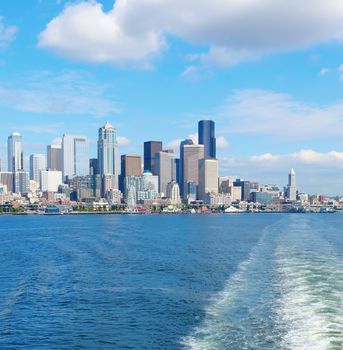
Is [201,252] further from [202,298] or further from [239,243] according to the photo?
[202,298]

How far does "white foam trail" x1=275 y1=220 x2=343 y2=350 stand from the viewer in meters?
26.4

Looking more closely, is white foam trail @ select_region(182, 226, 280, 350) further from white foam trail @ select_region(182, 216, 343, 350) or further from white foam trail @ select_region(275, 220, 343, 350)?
white foam trail @ select_region(275, 220, 343, 350)

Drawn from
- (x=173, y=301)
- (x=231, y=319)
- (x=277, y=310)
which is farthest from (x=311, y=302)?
(x=173, y=301)

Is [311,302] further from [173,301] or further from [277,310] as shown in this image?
[173,301]

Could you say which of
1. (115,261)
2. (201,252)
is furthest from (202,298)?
(201,252)

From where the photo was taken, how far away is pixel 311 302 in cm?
3434

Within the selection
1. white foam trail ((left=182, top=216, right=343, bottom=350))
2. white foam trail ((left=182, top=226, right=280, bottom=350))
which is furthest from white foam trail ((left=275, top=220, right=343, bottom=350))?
white foam trail ((left=182, top=226, right=280, bottom=350))

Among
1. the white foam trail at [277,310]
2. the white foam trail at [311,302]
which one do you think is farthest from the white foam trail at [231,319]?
the white foam trail at [311,302]

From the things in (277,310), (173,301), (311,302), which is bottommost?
(173,301)

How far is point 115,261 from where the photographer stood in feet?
188

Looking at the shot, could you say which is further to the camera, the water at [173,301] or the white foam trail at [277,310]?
the water at [173,301]

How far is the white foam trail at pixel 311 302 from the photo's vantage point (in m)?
26.4

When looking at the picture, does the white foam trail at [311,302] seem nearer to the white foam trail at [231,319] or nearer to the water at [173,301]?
the water at [173,301]

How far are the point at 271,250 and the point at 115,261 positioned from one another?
22346 millimetres
